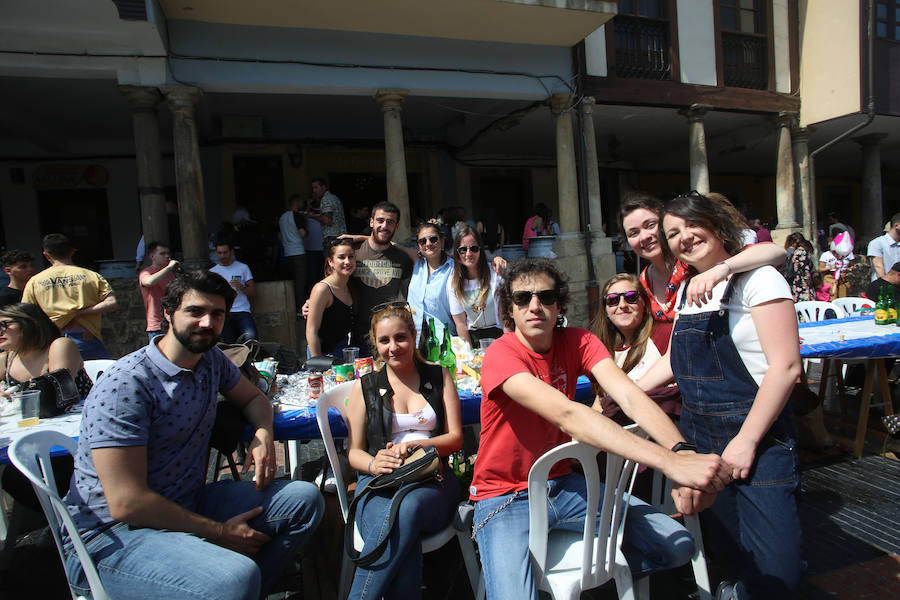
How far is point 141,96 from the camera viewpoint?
656 cm

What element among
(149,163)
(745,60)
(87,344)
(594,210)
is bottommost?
(87,344)

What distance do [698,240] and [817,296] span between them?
8054mm

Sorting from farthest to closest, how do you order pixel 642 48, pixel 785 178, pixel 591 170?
1. pixel 785 178
2. pixel 642 48
3. pixel 591 170

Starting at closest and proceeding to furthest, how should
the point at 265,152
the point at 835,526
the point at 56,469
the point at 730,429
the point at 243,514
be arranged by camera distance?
the point at 730,429, the point at 243,514, the point at 56,469, the point at 835,526, the point at 265,152

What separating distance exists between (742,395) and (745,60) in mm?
11105

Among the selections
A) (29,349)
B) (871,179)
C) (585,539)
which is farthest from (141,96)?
(871,179)

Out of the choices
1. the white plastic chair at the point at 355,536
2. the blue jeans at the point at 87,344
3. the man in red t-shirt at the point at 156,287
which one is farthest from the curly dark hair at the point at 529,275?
the man in red t-shirt at the point at 156,287

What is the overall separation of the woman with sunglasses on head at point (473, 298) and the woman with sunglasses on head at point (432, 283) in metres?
0.07

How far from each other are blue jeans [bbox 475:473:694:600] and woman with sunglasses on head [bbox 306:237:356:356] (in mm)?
1881

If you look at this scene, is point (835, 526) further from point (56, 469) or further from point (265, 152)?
point (265, 152)

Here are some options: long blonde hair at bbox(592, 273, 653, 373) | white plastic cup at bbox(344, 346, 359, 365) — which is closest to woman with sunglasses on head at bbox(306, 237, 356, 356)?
white plastic cup at bbox(344, 346, 359, 365)

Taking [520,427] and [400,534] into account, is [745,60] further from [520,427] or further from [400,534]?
[400,534]

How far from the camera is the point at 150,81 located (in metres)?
6.50

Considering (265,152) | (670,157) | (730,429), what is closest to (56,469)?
(730,429)
